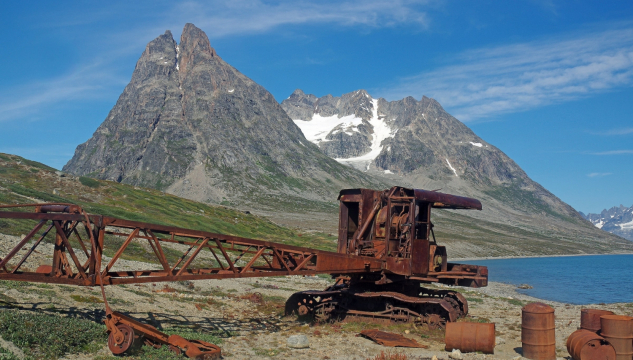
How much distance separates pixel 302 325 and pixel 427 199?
23.9ft

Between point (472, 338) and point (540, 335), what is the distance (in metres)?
2.07

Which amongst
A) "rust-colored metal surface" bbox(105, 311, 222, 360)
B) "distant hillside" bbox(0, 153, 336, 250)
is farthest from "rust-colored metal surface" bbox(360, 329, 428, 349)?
"distant hillside" bbox(0, 153, 336, 250)

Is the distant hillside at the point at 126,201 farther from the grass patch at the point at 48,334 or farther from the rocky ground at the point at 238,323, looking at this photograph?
the grass patch at the point at 48,334

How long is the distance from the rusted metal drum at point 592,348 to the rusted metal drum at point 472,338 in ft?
7.88

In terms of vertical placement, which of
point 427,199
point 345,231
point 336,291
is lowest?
point 336,291

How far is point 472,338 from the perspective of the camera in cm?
1507

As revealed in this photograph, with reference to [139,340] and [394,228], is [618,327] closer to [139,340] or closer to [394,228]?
[394,228]

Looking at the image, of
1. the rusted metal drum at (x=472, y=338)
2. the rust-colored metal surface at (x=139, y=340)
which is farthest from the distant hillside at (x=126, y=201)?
the rusted metal drum at (x=472, y=338)

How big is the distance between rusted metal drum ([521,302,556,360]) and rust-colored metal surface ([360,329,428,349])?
329 centimetres

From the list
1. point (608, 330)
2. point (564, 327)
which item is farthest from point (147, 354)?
point (564, 327)

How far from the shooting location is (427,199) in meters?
19.2

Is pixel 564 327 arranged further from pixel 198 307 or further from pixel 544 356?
pixel 198 307

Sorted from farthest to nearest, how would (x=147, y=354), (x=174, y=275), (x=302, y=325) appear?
(x=302, y=325) < (x=174, y=275) < (x=147, y=354)

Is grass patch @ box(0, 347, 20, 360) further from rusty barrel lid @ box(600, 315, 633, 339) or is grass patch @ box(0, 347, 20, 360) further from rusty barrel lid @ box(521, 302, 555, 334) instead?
rusty barrel lid @ box(600, 315, 633, 339)
